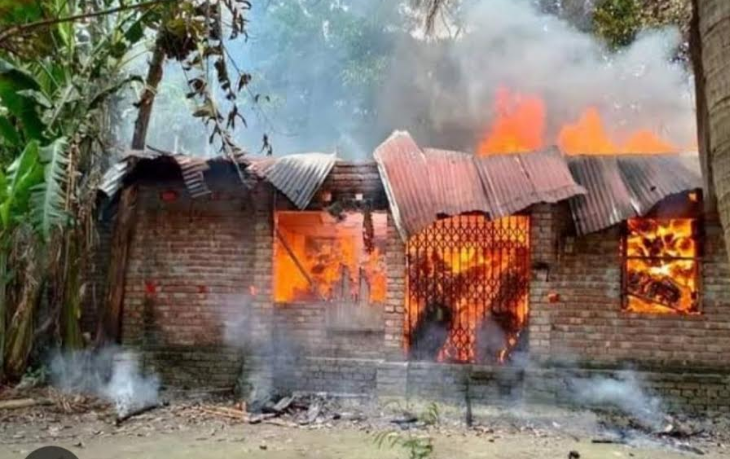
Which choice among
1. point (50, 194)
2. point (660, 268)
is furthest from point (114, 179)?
point (660, 268)

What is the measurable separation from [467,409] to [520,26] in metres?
11.9

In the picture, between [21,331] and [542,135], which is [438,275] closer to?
[21,331]

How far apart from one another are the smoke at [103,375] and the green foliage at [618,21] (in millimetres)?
11059

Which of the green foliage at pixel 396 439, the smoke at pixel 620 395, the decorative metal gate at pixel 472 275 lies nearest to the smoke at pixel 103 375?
the green foliage at pixel 396 439

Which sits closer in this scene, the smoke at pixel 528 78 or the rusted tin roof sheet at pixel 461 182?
the rusted tin roof sheet at pixel 461 182

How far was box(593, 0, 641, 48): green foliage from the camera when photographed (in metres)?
12.8

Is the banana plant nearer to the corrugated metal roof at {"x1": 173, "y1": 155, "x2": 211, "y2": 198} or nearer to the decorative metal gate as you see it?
the corrugated metal roof at {"x1": 173, "y1": 155, "x2": 211, "y2": 198}

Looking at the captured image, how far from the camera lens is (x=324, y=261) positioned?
11.6 meters

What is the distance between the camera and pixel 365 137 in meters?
20.6

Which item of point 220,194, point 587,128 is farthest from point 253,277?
point 587,128

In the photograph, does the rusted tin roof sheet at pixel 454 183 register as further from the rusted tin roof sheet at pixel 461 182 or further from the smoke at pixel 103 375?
the smoke at pixel 103 375

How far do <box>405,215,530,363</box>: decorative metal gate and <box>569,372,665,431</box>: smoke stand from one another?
3.72ft

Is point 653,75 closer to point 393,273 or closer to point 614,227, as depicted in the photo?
point 614,227

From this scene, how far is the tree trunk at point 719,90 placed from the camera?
1303 millimetres
